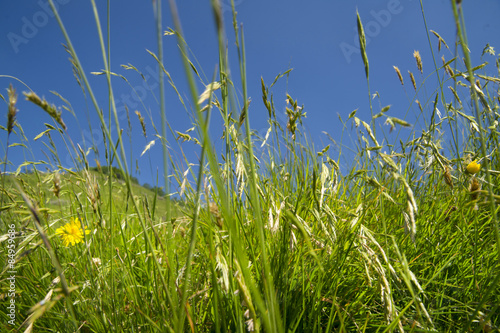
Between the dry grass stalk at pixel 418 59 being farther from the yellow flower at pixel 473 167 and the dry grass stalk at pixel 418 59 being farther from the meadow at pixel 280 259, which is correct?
the yellow flower at pixel 473 167

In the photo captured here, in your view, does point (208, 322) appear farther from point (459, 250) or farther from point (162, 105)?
point (459, 250)

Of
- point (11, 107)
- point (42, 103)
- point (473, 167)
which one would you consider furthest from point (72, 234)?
point (473, 167)

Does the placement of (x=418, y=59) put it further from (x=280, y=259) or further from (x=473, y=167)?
(x=280, y=259)

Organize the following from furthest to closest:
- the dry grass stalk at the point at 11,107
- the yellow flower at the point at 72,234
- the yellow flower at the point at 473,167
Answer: the yellow flower at the point at 72,234 < the yellow flower at the point at 473,167 < the dry grass stalk at the point at 11,107

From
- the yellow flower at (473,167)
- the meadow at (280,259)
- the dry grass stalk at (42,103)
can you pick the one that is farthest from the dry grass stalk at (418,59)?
the dry grass stalk at (42,103)

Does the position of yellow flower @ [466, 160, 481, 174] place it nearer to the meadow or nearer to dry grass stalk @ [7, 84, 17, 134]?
the meadow

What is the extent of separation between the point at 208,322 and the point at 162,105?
0.90 meters

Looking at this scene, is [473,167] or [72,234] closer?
[473,167]

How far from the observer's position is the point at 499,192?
6.58 ft

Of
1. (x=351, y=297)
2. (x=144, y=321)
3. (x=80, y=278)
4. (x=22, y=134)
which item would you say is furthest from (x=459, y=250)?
(x=22, y=134)

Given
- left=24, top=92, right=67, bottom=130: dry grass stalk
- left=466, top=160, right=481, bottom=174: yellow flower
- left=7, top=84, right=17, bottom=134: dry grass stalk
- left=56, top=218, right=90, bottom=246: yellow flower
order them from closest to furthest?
left=24, top=92, right=67, bottom=130: dry grass stalk
left=7, top=84, right=17, bottom=134: dry grass stalk
left=466, top=160, right=481, bottom=174: yellow flower
left=56, top=218, right=90, bottom=246: yellow flower

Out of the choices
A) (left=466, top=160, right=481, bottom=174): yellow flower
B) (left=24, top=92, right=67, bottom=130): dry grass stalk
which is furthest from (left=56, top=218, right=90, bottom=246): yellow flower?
(left=466, top=160, right=481, bottom=174): yellow flower

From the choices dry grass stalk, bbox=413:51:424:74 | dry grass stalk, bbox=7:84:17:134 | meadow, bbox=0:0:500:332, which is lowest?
meadow, bbox=0:0:500:332

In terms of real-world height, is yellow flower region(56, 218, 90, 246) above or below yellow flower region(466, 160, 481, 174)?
above
